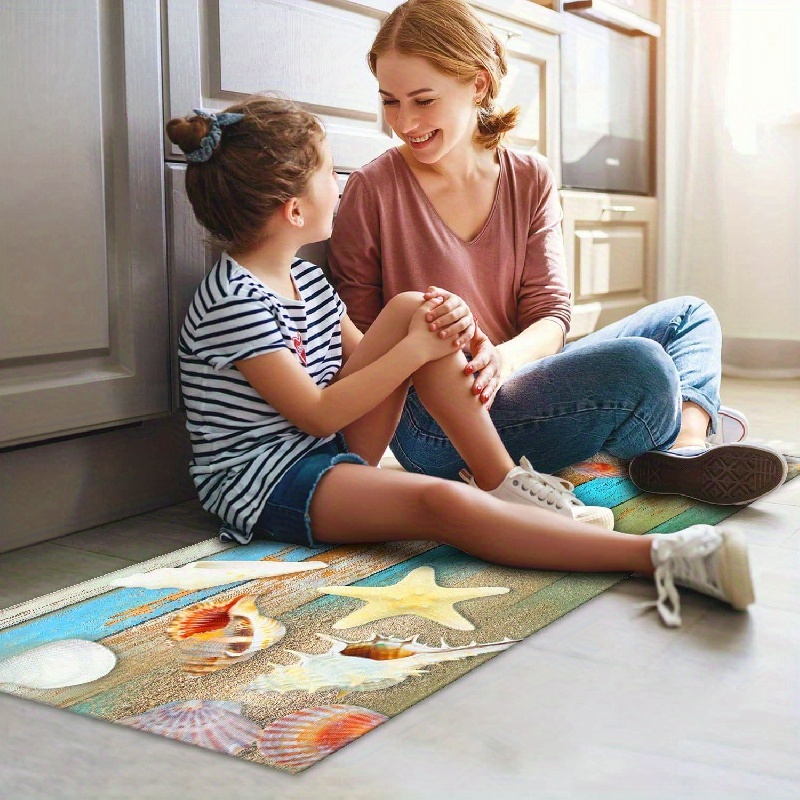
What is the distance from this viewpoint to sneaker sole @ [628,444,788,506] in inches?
57.7

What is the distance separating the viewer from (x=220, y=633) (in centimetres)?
104

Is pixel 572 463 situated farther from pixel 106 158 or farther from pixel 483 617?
pixel 106 158

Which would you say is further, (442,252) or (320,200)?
(442,252)

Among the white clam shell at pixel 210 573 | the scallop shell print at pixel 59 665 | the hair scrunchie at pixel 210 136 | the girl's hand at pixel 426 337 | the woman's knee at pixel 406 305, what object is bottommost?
the scallop shell print at pixel 59 665

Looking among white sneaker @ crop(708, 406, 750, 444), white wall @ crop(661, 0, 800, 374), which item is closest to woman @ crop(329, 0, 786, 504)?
white sneaker @ crop(708, 406, 750, 444)

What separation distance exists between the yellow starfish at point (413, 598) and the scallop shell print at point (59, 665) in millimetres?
237

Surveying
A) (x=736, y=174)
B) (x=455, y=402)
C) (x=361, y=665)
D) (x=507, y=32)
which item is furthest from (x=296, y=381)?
(x=736, y=174)

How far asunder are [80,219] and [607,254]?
1667mm

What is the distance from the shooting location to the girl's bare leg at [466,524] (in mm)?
1187

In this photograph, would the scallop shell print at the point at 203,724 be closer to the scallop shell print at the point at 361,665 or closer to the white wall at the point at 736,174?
the scallop shell print at the point at 361,665

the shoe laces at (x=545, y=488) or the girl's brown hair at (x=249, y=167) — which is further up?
the girl's brown hair at (x=249, y=167)

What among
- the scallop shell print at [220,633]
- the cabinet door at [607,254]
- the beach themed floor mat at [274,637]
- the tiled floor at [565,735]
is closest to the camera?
the tiled floor at [565,735]

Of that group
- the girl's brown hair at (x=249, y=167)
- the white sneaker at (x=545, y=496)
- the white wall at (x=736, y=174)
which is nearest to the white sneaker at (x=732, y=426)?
the white sneaker at (x=545, y=496)

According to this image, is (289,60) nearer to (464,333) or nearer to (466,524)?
(464,333)
